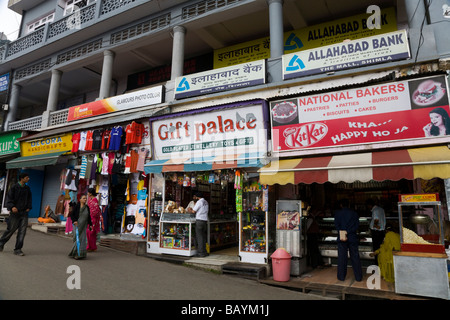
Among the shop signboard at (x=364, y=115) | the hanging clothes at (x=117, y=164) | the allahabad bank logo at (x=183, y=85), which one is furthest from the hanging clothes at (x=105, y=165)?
the shop signboard at (x=364, y=115)

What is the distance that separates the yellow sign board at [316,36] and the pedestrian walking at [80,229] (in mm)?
7770

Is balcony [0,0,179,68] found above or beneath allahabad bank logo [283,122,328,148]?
above

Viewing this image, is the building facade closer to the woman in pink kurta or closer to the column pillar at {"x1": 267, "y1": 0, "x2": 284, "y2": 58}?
the column pillar at {"x1": 267, "y1": 0, "x2": 284, "y2": 58}

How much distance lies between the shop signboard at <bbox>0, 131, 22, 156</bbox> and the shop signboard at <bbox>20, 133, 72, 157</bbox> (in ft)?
1.43

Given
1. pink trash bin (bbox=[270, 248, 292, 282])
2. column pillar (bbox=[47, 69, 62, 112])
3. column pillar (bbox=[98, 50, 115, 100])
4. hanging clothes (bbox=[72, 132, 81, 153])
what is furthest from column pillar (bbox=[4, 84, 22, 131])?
pink trash bin (bbox=[270, 248, 292, 282])

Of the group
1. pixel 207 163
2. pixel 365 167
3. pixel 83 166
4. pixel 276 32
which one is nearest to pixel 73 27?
pixel 83 166

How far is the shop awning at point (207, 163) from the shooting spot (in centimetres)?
752

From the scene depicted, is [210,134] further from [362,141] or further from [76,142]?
[76,142]

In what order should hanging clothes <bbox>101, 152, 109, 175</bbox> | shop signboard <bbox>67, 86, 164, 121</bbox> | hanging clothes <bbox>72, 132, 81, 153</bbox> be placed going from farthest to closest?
hanging clothes <bbox>72, 132, 81, 153</bbox>
hanging clothes <bbox>101, 152, 109, 175</bbox>
shop signboard <bbox>67, 86, 164, 121</bbox>

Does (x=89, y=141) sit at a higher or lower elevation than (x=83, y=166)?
higher

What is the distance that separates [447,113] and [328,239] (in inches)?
178

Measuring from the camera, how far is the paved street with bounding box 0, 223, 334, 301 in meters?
4.85

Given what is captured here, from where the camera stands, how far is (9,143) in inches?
559

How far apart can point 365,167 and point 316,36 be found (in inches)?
240
